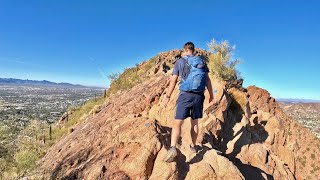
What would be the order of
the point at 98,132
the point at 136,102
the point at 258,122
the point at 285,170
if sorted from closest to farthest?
1. the point at 98,132
2. the point at 285,170
3. the point at 136,102
4. the point at 258,122

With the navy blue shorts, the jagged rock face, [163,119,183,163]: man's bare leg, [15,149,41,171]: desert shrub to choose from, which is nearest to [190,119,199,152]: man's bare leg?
the jagged rock face

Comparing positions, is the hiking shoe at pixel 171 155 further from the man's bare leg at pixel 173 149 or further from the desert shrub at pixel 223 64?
the desert shrub at pixel 223 64

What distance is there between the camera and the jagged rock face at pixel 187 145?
9.79 metres

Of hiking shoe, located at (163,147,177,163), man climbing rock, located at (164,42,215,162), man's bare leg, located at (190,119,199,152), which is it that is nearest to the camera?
hiking shoe, located at (163,147,177,163)

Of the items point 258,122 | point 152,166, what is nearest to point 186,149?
point 152,166

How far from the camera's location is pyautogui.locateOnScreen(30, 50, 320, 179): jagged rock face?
9.79 m

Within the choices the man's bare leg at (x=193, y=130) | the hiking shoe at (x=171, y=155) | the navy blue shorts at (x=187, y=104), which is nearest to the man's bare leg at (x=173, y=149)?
the hiking shoe at (x=171, y=155)

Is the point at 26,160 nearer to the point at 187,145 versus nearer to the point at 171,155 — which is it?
the point at 187,145

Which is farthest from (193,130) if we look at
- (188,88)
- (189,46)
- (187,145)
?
(189,46)

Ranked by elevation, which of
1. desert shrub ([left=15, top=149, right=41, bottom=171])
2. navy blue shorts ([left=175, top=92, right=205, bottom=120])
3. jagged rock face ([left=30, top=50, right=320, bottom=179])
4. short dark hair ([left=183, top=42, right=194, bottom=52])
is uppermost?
short dark hair ([left=183, top=42, right=194, bottom=52])

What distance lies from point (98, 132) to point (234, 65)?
11.4 meters

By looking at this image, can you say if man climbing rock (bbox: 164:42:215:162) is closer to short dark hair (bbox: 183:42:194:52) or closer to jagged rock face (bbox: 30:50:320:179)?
short dark hair (bbox: 183:42:194:52)

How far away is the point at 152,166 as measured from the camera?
9.91 m

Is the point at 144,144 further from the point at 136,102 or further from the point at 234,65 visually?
the point at 234,65
